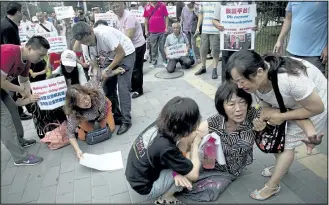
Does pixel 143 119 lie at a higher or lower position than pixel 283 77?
lower

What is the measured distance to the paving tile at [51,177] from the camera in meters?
2.56

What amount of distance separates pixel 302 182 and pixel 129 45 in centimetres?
243

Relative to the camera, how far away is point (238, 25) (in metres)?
3.64

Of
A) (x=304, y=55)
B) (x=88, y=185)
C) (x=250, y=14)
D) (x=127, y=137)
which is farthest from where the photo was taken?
(x=250, y=14)

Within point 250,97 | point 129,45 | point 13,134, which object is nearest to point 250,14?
point 129,45

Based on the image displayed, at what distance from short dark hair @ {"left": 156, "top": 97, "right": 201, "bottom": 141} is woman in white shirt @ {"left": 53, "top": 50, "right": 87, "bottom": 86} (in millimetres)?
1985

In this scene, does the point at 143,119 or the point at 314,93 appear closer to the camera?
the point at 314,93

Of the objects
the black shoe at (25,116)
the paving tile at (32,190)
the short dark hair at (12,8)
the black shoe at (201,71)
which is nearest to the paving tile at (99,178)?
the paving tile at (32,190)

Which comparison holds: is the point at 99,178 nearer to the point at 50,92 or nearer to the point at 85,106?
the point at 85,106

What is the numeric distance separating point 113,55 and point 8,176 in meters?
1.75

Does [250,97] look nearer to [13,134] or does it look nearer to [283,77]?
[283,77]

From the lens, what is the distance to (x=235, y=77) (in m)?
1.72

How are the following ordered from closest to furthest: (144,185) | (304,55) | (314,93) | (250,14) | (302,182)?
(314,93) → (144,185) → (302,182) → (304,55) → (250,14)

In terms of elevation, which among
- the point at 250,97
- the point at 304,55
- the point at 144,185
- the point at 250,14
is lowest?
the point at 144,185
